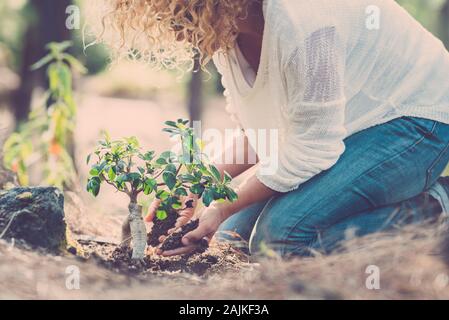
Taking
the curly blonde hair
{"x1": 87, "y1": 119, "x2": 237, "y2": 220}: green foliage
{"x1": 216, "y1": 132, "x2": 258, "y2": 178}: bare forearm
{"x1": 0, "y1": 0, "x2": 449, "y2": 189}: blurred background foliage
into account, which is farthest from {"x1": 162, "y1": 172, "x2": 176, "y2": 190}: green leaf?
{"x1": 0, "y1": 0, "x2": 449, "y2": 189}: blurred background foliage

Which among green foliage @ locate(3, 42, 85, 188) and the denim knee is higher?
green foliage @ locate(3, 42, 85, 188)

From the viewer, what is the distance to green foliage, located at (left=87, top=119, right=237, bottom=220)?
6.73 feet

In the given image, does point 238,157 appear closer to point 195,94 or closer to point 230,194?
point 230,194

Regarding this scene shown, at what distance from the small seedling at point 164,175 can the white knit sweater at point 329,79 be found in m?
0.22

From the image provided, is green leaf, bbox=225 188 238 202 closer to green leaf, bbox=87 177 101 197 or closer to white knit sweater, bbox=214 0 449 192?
white knit sweater, bbox=214 0 449 192

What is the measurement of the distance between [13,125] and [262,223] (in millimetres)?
2122

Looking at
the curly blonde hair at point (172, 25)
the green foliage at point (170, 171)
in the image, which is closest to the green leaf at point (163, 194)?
the green foliage at point (170, 171)

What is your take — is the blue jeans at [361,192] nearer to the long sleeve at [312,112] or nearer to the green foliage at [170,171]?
the long sleeve at [312,112]

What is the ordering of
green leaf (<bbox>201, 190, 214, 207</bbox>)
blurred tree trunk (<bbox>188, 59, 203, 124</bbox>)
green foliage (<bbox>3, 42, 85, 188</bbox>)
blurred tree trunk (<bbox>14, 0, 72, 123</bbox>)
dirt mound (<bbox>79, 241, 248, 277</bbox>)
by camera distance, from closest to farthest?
green leaf (<bbox>201, 190, 214, 207</bbox>), dirt mound (<bbox>79, 241, 248, 277</bbox>), green foliage (<bbox>3, 42, 85, 188</bbox>), blurred tree trunk (<bbox>14, 0, 72, 123</bbox>), blurred tree trunk (<bbox>188, 59, 203, 124</bbox>)

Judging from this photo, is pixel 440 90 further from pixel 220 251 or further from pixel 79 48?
pixel 79 48

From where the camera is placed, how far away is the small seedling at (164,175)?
6.74 ft

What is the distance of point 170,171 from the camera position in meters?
2.06

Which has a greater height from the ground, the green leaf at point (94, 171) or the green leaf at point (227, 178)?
the green leaf at point (94, 171)

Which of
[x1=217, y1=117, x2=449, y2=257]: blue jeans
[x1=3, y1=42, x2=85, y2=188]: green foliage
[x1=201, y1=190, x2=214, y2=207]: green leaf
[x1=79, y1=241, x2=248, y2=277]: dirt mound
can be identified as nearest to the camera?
[x1=201, y1=190, x2=214, y2=207]: green leaf
